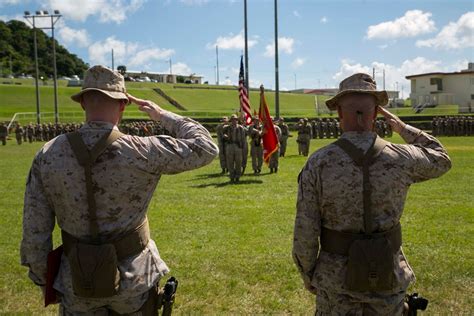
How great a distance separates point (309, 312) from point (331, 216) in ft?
8.40

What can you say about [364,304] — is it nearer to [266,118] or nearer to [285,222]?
[285,222]

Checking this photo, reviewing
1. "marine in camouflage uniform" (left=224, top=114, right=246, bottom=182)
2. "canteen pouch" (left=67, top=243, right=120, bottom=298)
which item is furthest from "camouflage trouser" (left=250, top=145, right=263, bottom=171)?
"canteen pouch" (left=67, top=243, right=120, bottom=298)

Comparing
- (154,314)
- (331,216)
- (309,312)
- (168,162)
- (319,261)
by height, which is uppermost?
(168,162)

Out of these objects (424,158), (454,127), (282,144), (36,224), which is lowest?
(282,144)

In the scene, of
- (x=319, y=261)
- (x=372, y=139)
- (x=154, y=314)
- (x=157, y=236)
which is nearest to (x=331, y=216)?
(x=319, y=261)

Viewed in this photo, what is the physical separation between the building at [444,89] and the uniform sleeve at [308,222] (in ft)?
196

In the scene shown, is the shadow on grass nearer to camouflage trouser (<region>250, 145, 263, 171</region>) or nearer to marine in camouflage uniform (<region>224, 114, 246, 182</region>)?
marine in camouflage uniform (<region>224, 114, 246, 182</region>)

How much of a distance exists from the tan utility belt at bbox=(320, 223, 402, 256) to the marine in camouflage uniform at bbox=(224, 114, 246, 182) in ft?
40.6

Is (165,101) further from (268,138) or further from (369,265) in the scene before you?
(369,265)

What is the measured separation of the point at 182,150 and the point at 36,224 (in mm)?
921

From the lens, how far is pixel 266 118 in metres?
17.7

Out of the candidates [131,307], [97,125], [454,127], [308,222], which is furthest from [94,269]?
[454,127]

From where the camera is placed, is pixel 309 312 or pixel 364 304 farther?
pixel 309 312

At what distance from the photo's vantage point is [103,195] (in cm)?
292
